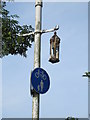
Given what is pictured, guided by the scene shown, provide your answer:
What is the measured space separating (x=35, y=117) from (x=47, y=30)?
176 cm

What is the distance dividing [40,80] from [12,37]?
126 inches

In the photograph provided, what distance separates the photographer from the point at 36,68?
5453 mm

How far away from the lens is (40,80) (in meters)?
5.48

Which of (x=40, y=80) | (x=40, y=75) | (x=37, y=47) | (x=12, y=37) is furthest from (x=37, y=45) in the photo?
(x=12, y=37)

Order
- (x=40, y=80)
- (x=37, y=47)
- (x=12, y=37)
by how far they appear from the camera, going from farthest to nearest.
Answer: (x=12, y=37) → (x=37, y=47) → (x=40, y=80)

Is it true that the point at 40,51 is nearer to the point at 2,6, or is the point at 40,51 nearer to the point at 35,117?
the point at 35,117

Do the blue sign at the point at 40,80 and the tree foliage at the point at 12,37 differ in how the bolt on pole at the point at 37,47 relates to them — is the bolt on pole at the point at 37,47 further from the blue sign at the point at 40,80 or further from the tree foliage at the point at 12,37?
the tree foliage at the point at 12,37

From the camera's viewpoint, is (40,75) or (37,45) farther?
(37,45)

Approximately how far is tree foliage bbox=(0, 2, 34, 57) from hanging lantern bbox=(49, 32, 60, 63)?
8.56 feet

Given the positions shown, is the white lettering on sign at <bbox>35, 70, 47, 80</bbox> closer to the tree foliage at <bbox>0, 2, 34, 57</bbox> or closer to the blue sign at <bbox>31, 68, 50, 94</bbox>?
the blue sign at <bbox>31, 68, 50, 94</bbox>

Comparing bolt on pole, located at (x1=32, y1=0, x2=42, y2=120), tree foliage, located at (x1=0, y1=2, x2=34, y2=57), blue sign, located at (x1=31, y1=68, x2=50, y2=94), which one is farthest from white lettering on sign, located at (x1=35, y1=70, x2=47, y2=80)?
tree foliage, located at (x1=0, y1=2, x2=34, y2=57)

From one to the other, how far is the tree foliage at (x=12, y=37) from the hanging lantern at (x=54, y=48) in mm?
2608

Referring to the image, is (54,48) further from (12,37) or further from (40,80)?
(12,37)

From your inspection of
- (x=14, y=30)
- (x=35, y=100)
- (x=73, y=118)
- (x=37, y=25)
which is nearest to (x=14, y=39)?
(x=14, y=30)
